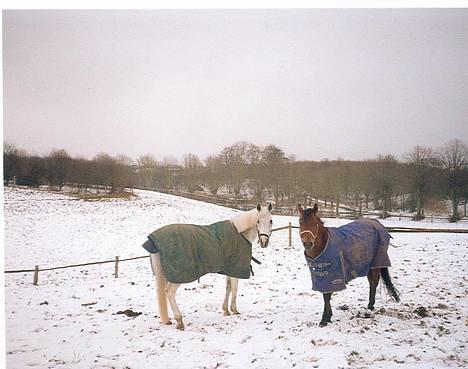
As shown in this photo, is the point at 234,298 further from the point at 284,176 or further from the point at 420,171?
the point at 420,171

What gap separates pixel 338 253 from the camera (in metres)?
3.14

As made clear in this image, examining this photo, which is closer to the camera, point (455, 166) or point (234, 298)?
point (234, 298)

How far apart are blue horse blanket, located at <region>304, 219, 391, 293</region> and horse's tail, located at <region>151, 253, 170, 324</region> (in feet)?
5.12

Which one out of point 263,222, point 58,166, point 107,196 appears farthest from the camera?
point 107,196

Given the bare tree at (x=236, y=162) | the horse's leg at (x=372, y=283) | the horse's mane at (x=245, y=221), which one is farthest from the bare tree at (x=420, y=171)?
the horse's mane at (x=245, y=221)

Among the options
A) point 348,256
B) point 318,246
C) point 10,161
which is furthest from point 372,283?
point 10,161

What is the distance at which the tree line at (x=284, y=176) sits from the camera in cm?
440

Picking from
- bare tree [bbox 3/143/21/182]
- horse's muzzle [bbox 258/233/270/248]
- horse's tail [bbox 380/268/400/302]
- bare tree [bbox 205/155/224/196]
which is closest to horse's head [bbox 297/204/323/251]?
horse's muzzle [bbox 258/233/270/248]

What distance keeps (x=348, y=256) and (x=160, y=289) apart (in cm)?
202

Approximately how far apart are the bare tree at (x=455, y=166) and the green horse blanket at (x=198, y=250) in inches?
123

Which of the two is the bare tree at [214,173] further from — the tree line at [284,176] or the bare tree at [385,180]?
the bare tree at [385,180]

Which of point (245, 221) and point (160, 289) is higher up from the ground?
point (245, 221)

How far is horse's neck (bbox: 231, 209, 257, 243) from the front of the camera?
3471mm
